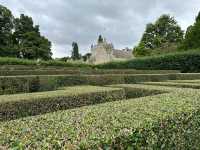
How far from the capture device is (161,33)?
52562 mm

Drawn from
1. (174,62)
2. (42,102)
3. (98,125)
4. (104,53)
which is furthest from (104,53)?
(98,125)

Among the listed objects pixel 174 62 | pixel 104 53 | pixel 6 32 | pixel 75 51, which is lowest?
pixel 174 62

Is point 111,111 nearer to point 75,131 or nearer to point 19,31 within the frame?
point 75,131

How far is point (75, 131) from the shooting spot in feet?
8.51

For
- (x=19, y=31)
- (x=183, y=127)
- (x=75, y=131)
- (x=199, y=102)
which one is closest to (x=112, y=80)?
(x=199, y=102)

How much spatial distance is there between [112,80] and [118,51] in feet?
200

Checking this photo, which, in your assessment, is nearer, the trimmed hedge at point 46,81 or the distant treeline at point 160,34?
the trimmed hedge at point 46,81

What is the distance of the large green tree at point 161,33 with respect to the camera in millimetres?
51334

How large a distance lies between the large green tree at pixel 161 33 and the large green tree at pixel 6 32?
2358 cm

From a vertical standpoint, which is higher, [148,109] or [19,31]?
[19,31]

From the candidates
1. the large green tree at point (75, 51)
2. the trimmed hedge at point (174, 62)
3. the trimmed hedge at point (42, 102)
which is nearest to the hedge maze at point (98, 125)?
the trimmed hedge at point (42, 102)

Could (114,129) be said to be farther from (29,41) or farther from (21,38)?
(21,38)

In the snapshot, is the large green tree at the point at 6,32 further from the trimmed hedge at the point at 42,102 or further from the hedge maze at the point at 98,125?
the hedge maze at the point at 98,125

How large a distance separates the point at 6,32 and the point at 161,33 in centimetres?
2984
